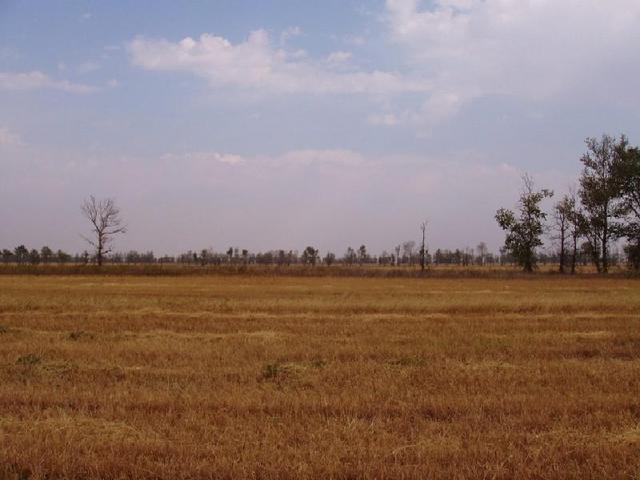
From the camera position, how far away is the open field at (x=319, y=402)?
243 inches

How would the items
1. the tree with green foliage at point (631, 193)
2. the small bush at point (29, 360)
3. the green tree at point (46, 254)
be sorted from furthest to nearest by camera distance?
the green tree at point (46, 254) → the tree with green foliage at point (631, 193) → the small bush at point (29, 360)

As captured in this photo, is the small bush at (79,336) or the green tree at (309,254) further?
the green tree at (309,254)

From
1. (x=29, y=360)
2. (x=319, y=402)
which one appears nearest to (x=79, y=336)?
(x=29, y=360)

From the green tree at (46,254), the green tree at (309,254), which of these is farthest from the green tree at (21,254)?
the green tree at (309,254)

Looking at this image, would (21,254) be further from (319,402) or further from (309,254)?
(319,402)

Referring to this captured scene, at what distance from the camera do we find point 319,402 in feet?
28.0

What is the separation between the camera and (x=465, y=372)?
11.1 meters

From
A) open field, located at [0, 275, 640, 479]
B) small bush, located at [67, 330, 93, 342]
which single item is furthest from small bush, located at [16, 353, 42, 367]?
small bush, located at [67, 330, 93, 342]

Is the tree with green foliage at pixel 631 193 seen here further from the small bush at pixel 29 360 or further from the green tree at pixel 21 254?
the green tree at pixel 21 254

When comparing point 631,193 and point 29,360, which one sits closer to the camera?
point 29,360

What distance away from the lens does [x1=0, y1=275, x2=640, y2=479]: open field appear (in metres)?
6.17

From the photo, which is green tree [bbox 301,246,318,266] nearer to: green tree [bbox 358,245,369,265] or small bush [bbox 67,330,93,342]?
green tree [bbox 358,245,369,265]

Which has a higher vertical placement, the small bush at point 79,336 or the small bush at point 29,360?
the small bush at point 29,360

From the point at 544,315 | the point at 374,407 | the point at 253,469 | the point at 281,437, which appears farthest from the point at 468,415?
the point at 544,315
